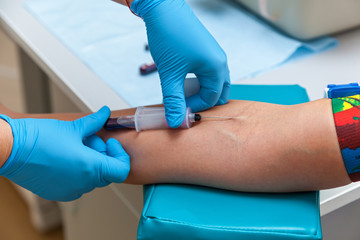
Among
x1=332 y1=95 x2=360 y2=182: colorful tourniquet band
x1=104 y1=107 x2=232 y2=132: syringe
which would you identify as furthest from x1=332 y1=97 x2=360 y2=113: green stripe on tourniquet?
x1=104 y1=107 x2=232 y2=132: syringe

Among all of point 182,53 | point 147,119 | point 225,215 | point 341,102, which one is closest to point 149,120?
point 147,119

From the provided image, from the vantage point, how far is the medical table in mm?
1104

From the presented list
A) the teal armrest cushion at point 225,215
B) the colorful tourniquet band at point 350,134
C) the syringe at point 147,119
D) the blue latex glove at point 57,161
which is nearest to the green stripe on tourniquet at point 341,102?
the colorful tourniquet band at point 350,134

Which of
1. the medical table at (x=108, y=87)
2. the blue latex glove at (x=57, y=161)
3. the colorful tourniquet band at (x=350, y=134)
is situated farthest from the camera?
the medical table at (x=108, y=87)

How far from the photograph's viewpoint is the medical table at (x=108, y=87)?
110cm

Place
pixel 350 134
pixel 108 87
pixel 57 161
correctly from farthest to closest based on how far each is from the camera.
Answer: pixel 108 87
pixel 57 161
pixel 350 134

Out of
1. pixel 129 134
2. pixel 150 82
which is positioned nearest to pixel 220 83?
pixel 129 134

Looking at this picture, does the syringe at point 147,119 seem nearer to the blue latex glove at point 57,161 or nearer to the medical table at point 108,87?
the blue latex glove at point 57,161

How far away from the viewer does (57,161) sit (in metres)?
0.86

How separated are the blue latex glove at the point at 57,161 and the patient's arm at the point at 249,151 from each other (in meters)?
0.06

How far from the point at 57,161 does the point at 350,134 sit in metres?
0.53

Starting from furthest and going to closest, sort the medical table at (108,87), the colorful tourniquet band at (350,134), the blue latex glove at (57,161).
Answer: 1. the medical table at (108,87)
2. the blue latex glove at (57,161)
3. the colorful tourniquet band at (350,134)

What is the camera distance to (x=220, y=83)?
0.94m

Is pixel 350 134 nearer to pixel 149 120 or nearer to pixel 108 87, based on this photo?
pixel 149 120
